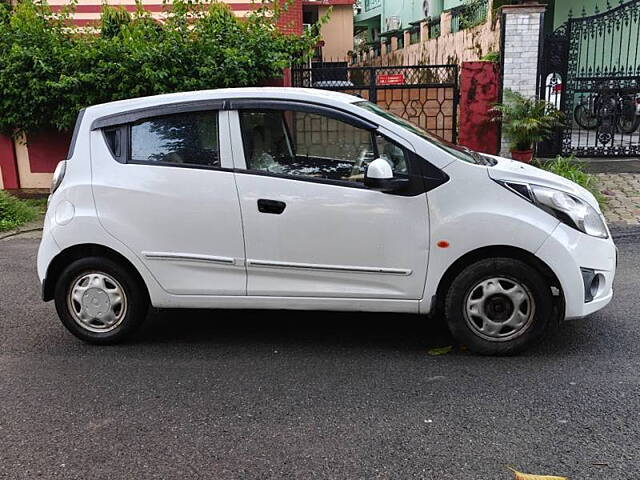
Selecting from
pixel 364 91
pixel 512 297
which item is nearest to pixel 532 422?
pixel 512 297

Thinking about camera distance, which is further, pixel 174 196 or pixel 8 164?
pixel 8 164

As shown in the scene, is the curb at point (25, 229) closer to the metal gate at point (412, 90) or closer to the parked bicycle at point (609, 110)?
the metal gate at point (412, 90)

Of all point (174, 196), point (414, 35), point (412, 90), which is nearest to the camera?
point (174, 196)

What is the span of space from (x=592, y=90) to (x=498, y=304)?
8810 mm

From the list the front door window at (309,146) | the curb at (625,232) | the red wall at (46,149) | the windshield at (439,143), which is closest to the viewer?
the front door window at (309,146)

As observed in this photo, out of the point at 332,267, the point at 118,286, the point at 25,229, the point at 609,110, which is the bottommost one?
the point at 25,229

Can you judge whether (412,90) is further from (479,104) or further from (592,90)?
(592,90)

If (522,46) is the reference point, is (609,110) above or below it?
below

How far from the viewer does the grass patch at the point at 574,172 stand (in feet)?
31.3

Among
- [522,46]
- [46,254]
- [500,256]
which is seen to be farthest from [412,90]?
[46,254]

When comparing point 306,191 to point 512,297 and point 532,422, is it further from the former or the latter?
point 532,422

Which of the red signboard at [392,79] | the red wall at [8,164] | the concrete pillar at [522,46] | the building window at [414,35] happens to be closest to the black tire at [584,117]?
the concrete pillar at [522,46]

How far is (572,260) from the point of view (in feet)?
13.3

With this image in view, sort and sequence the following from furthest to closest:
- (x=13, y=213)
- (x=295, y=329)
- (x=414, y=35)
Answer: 1. (x=414, y=35)
2. (x=13, y=213)
3. (x=295, y=329)
